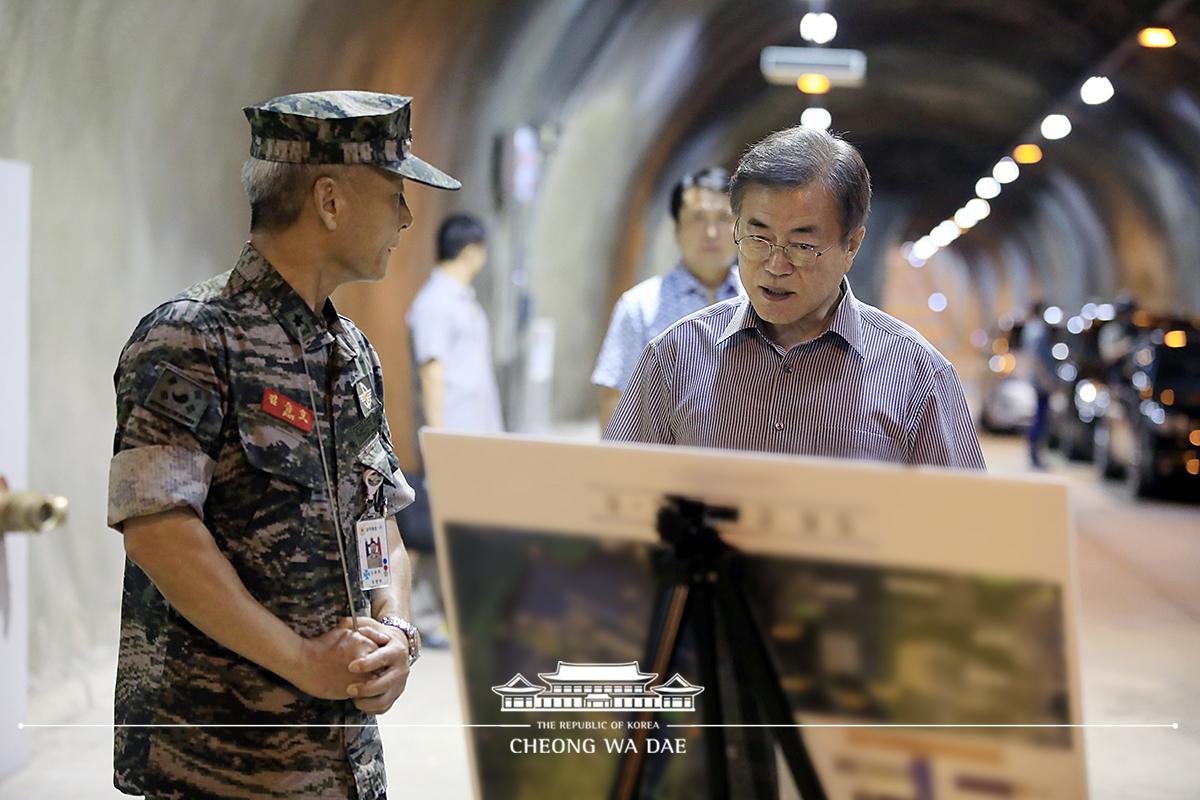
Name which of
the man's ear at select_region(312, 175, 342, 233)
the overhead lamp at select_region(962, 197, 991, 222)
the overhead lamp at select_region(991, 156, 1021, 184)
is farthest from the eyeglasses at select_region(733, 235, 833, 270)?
the overhead lamp at select_region(962, 197, 991, 222)

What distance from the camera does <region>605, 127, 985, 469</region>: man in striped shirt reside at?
8.36ft

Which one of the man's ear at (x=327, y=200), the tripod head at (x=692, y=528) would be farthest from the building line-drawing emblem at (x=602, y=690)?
the man's ear at (x=327, y=200)

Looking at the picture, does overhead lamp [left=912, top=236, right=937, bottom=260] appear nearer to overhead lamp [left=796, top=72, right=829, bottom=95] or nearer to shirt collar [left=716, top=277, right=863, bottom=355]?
overhead lamp [left=796, top=72, right=829, bottom=95]

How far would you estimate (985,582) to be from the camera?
1.55 metres

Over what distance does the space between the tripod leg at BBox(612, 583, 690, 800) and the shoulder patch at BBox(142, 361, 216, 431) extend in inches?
30.9

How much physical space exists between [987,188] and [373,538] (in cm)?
2653

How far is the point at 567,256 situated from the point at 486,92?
4510 millimetres

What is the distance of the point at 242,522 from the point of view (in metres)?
2.15

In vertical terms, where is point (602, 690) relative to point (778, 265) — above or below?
below

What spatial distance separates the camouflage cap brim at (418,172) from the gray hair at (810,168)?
576mm

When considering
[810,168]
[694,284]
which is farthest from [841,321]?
[694,284]

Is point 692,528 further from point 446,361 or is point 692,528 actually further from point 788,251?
point 446,361

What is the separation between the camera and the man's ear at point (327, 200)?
221 cm

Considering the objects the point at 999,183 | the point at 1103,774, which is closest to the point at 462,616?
the point at 1103,774
